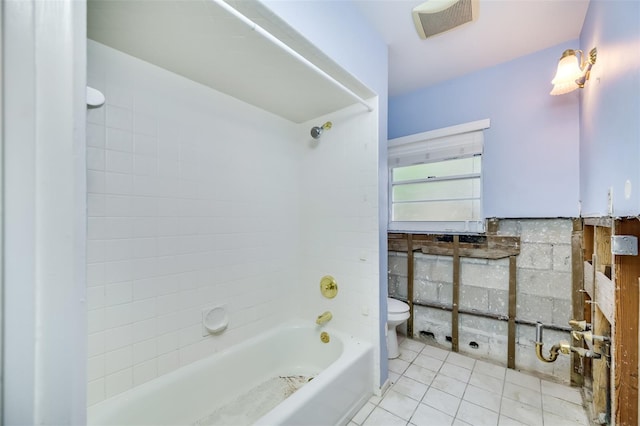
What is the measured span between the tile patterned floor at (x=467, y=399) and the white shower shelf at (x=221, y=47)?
210 centimetres

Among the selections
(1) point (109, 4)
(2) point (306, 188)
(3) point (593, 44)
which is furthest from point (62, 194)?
(3) point (593, 44)

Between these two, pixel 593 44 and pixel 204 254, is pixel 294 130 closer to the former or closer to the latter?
pixel 204 254

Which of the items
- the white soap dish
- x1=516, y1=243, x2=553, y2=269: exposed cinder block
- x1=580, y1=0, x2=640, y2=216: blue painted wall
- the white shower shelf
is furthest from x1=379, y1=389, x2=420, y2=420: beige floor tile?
the white shower shelf

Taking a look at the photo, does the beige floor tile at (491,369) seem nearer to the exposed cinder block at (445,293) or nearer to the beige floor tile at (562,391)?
the beige floor tile at (562,391)

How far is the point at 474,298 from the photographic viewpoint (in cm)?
231

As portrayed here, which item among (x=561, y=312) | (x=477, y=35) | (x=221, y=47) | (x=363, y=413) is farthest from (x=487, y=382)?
(x=221, y=47)

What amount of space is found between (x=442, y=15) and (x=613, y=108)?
109 centimetres

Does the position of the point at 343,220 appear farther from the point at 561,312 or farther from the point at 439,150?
the point at 561,312

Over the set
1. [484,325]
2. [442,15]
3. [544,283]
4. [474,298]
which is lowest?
[484,325]

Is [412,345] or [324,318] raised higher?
[324,318]

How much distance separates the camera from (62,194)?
340 mm

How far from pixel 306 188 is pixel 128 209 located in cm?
129

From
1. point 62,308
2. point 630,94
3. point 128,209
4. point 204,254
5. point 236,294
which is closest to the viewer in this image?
point 62,308

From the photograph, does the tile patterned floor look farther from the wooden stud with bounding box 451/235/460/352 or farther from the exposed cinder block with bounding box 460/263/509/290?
the exposed cinder block with bounding box 460/263/509/290
